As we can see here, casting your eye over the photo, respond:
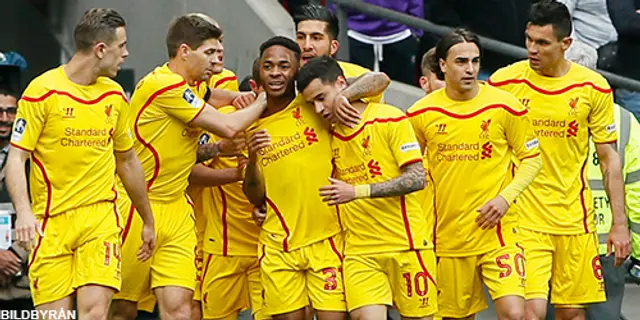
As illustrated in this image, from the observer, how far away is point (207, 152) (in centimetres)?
1249

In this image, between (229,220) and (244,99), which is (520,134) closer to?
(244,99)

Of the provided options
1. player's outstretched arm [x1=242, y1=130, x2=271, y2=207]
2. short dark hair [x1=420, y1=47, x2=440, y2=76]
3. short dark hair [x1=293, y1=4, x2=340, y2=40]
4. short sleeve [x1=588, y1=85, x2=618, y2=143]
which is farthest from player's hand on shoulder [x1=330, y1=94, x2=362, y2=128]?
short sleeve [x1=588, y1=85, x2=618, y2=143]

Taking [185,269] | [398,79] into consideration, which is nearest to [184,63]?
[185,269]

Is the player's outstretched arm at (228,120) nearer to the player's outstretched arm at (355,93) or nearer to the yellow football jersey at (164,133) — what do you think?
the yellow football jersey at (164,133)

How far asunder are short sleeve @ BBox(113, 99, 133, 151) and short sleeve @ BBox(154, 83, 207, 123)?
40cm

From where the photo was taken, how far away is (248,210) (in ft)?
42.2

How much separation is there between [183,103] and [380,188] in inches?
58.7

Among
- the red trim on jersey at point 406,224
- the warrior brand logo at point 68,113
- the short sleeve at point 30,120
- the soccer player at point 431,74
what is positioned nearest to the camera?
the short sleeve at point 30,120

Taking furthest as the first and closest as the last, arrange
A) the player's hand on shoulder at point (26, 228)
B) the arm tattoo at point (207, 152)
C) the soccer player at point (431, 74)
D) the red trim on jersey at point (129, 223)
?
the soccer player at point (431, 74) → the arm tattoo at point (207, 152) → the red trim on jersey at point (129, 223) → the player's hand on shoulder at point (26, 228)

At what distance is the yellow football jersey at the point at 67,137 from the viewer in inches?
443

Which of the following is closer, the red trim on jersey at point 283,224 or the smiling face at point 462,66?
the red trim on jersey at point 283,224

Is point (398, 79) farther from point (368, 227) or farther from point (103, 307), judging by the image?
point (103, 307)

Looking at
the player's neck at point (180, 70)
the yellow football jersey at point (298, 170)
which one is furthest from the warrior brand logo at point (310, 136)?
the player's neck at point (180, 70)

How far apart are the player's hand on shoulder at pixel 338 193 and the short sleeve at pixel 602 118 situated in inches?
81.3
